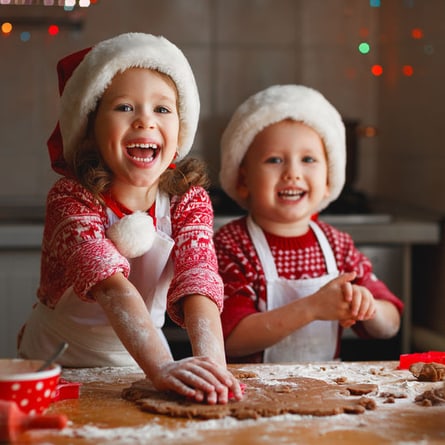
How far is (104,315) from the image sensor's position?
1.38 metres

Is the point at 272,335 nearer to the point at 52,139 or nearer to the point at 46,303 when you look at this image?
the point at 46,303

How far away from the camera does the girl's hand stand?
1.01m

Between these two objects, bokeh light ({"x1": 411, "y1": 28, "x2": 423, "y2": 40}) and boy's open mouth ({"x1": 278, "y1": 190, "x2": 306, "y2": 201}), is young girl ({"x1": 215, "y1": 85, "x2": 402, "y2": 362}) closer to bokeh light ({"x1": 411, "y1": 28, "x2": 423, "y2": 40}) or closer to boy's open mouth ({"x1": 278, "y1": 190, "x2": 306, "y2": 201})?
boy's open mouth ({"x1": 278, "y1": 190, "x2": 306, "y2": 201})

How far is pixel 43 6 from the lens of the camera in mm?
2697

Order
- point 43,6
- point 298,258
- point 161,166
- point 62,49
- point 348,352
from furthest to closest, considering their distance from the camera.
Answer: point 62,49, point 43,6, point 348,352, point 298,258, point 161,166

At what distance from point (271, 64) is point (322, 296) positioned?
Result: 5.53 feet

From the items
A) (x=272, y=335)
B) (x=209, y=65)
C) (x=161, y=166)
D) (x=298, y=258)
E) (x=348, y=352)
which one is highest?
(x=209, y=65)

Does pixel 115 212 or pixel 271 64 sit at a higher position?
pixel 271 64

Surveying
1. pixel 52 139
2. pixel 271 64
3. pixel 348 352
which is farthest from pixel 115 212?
pixel 271 64

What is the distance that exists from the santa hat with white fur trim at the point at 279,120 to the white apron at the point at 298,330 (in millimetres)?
161

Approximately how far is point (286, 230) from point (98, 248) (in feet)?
1.82

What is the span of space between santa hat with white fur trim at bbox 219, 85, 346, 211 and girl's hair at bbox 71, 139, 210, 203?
232mm

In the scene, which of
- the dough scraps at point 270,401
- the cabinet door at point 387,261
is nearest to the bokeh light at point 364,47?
the cabinet door at point 387,261

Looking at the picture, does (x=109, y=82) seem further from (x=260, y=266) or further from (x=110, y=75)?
(x=260, y=266)
